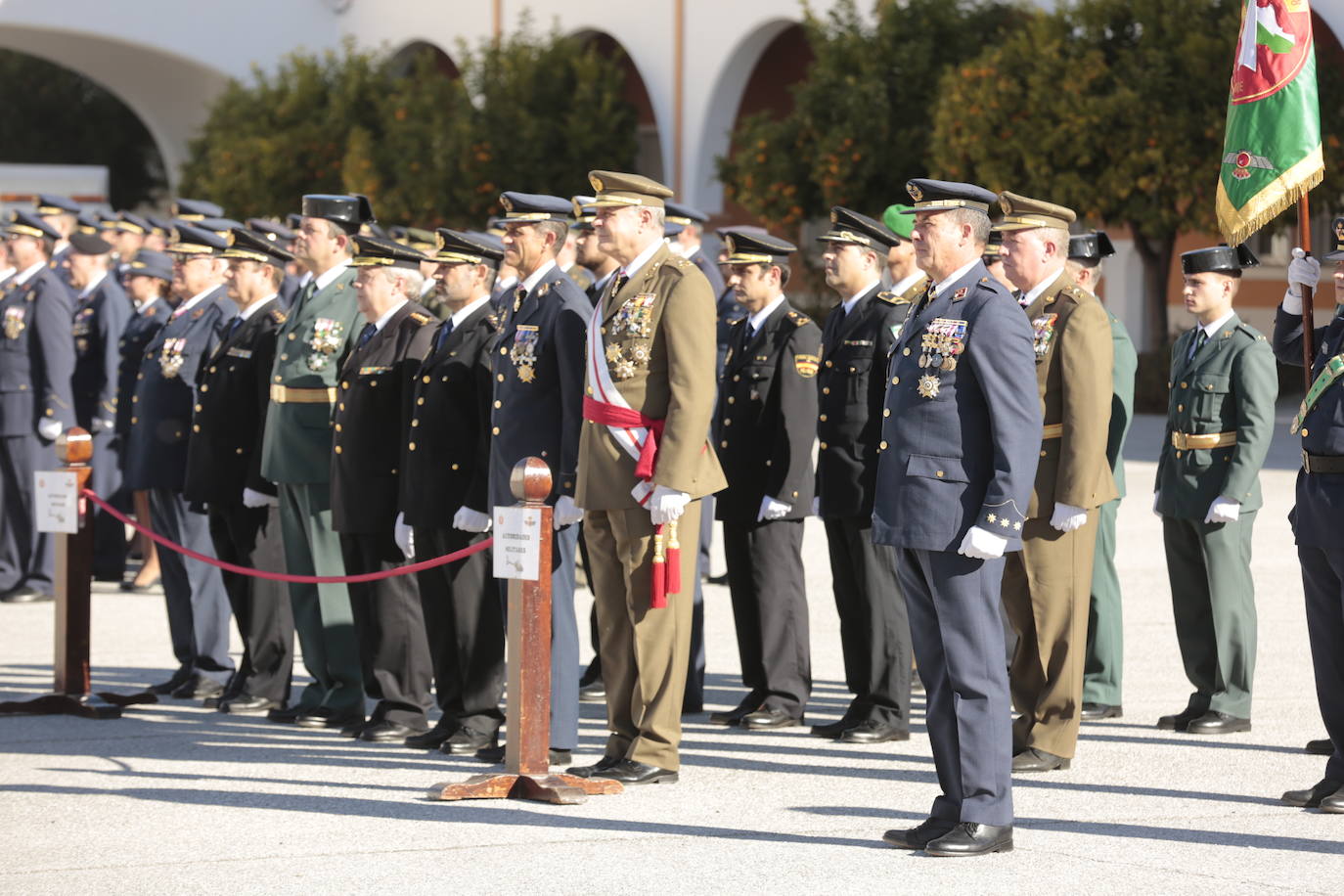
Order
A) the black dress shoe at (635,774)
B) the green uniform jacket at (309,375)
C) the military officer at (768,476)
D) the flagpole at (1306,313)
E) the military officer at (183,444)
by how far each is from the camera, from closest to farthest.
Result: the flagpole at (1306,313), the black dress shoe at (635,774), the green uniform jacket at (309,375), the military officer at (768,476), the military officer at (183,444)

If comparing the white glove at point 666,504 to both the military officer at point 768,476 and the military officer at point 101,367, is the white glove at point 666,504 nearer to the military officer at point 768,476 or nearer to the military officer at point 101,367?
the military officer at point 768,476

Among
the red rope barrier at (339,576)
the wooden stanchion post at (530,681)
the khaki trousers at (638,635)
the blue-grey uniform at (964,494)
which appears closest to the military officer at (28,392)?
the red rope barrier at (339,576)

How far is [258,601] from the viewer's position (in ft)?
27.1

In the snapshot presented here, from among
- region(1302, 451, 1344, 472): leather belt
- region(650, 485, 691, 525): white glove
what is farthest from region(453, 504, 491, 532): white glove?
region(1302, 451, 1344, 472): leather belt

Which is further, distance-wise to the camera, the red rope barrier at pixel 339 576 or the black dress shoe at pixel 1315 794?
the red rope barrier at pixel 339 576

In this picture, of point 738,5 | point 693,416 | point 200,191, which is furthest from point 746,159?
point 693,416

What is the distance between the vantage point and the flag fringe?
6719 mm

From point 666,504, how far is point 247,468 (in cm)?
252

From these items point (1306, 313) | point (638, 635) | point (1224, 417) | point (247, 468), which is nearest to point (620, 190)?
point (638, 635)

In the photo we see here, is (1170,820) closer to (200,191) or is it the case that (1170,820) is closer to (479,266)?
(479,266)

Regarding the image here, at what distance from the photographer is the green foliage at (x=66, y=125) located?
46.2m

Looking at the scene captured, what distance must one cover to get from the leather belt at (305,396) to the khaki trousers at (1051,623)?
2.70 m

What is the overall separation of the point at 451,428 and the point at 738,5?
20184 millimetres

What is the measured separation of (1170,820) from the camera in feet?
20.2
